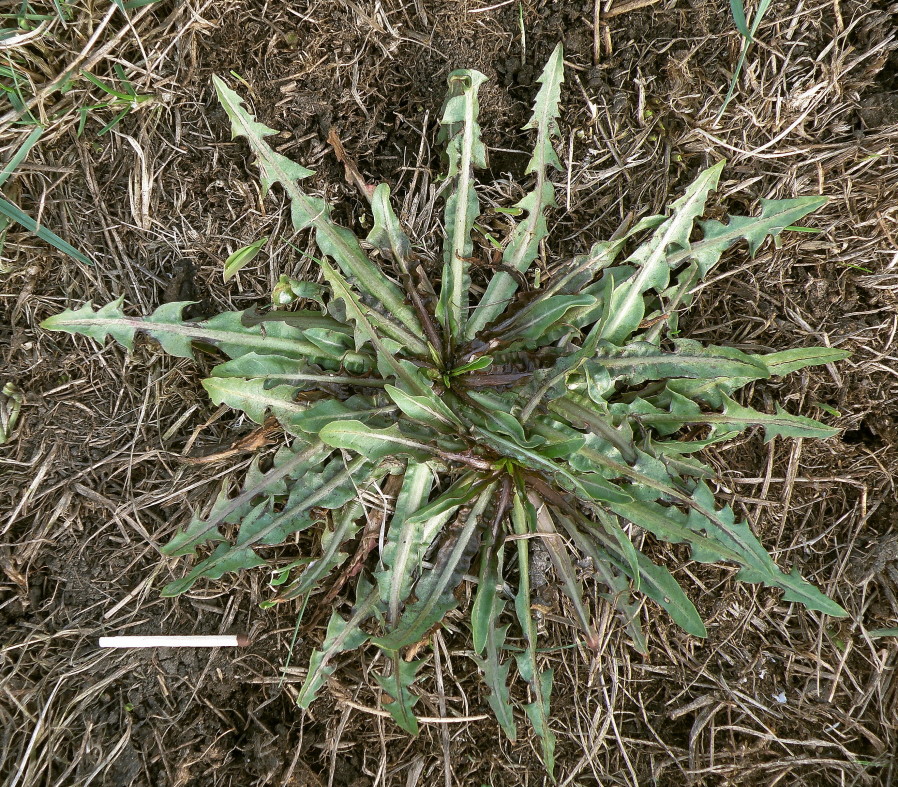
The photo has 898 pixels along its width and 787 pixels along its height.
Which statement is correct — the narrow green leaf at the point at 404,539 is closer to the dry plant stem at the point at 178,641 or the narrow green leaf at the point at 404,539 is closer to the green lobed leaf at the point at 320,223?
the green lobed leaf at the point at 320,223

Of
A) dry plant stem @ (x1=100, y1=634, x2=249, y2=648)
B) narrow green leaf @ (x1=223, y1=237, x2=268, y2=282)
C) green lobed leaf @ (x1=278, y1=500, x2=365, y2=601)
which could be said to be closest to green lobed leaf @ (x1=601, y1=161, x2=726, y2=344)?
green lobed leaf @ (x1=278, y1=500, x2=365, y2=601)

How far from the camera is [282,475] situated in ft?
6.12

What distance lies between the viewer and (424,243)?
6.55ft

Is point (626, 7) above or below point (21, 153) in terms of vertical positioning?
below

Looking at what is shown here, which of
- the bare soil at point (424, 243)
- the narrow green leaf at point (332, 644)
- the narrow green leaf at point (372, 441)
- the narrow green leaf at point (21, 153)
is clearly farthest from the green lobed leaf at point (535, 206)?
the narrow green leaf at point (21, 153)

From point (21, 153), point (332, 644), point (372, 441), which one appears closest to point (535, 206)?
point (372, 441)

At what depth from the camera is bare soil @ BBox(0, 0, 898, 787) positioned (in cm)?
199

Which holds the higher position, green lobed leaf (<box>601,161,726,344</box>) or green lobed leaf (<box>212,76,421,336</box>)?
green lobed leaf (<box>212,76,421,336</box>)

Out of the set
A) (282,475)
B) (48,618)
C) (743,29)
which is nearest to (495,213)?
(743,29)

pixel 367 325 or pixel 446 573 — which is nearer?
pixel 367 325

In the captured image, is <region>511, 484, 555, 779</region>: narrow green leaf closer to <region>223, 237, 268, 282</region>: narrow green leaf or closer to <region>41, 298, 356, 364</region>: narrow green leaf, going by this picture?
<region>41, 298, 356, 364</region>: narrow green leaf

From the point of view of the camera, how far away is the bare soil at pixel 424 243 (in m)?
1.99

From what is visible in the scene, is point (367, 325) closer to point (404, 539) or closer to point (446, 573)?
point (404, 539)

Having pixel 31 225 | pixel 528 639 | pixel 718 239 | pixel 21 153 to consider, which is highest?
pixel 21 153
